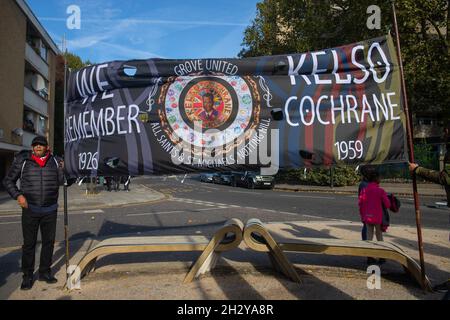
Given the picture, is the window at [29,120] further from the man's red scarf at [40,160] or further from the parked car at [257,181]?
the man's red scarf at [40,160]

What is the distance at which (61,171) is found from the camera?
5367mm

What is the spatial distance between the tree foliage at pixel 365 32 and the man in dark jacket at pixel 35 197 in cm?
1597

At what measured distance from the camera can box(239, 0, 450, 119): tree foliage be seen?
22.0 metres

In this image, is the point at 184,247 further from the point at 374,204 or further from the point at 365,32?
the point at 365,32

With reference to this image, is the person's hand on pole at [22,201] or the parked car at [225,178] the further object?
the parked car at [225,178]

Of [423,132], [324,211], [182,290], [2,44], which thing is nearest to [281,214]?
[324,211]

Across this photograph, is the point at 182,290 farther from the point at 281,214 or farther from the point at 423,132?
the point at 423,132

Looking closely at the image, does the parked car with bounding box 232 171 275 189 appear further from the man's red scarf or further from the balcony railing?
the man's red scarf

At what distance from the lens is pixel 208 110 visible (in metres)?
5.34

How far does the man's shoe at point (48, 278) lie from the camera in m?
5.14

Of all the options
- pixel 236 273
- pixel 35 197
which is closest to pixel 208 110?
pixel 236 273

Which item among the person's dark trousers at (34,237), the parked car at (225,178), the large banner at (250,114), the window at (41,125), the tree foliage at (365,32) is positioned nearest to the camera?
the person's dark trousers at (34,237)

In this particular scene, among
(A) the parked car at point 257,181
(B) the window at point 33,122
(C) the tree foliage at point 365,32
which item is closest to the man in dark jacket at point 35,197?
(C) the tree foliage at point 365,32

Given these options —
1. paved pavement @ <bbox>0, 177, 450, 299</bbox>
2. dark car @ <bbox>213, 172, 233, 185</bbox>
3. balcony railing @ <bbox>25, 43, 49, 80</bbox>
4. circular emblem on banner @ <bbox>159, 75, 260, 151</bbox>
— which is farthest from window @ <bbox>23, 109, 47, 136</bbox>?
circular emblem on banner @ <bbox>159, 75, 260, 151</bbox>
